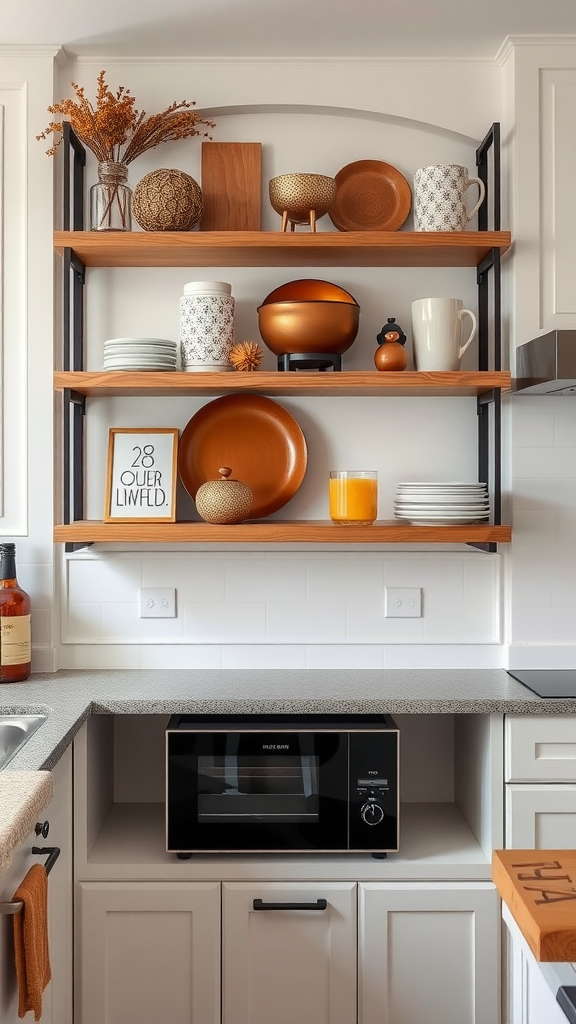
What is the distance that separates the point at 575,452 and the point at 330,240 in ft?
2.95

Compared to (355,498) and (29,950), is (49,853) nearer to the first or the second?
(29,950)

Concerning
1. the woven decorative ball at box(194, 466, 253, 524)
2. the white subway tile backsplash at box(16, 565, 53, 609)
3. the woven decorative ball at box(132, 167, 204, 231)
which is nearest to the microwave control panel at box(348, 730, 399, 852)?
A: the woven decorative ball at box(194, 466, 253, 524)

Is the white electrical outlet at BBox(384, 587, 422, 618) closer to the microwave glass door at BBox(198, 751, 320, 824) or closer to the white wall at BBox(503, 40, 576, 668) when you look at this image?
the white wall at BBox(503, 40, 576, 668)

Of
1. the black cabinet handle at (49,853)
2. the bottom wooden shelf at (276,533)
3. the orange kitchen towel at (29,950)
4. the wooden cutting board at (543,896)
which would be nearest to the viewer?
the wooden cutting board at (543,896)

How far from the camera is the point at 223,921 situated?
211 centimetres

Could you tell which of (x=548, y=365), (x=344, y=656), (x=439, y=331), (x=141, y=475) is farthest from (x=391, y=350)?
(x=344, y=656)

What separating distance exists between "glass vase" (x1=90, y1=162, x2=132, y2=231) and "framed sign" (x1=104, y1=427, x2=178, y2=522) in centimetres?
55

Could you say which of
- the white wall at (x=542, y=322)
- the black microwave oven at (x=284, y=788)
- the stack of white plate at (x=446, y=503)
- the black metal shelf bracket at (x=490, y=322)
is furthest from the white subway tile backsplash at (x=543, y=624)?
the black microwave oven at (x=284, y=788)

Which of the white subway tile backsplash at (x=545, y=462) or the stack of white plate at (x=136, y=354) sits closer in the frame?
the stack of white plate at (x=136, y=354)

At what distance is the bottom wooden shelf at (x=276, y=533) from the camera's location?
2.30 metres

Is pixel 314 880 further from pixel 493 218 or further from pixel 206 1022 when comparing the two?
pixel 493 218

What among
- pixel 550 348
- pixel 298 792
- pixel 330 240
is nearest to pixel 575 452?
pixel 550 348

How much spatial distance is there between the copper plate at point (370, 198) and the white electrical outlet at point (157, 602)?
115cm

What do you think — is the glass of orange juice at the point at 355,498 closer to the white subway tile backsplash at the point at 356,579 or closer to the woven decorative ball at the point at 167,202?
the white subway tile backsplash at the point at 356,579
